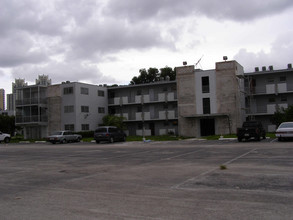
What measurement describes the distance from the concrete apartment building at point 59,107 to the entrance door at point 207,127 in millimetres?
17828

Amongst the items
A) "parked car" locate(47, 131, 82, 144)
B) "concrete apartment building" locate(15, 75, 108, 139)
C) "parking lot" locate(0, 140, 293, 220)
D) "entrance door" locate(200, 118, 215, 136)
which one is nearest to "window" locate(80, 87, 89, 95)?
"concrete apartment building" locate(15, 75, 108, 139)

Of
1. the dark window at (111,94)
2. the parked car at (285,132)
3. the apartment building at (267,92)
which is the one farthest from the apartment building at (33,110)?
the parked car at (285,132)

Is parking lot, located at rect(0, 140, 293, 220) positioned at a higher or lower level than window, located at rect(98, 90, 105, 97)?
lower

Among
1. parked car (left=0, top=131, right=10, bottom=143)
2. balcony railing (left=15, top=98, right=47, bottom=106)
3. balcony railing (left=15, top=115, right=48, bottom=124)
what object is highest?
balcony railing (left=15, top=98, right=47, bottom=106)

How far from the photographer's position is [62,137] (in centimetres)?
3878

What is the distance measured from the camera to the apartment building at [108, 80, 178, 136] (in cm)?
→ 4841

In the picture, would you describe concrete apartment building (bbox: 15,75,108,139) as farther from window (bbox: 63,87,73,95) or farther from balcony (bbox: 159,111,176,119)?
balcony (bbox: 159,111,176,119)

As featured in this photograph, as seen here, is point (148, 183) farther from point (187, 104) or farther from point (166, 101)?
point (166, 101)

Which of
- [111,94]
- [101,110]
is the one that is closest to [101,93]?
[111,94]

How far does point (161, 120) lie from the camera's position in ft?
164

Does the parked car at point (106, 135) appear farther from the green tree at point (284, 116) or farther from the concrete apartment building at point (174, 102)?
the green tree at point (284, 116)

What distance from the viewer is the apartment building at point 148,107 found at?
159 ft

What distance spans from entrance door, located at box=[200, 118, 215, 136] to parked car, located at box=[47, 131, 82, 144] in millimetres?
16850

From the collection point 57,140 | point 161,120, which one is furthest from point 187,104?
point 57,140
